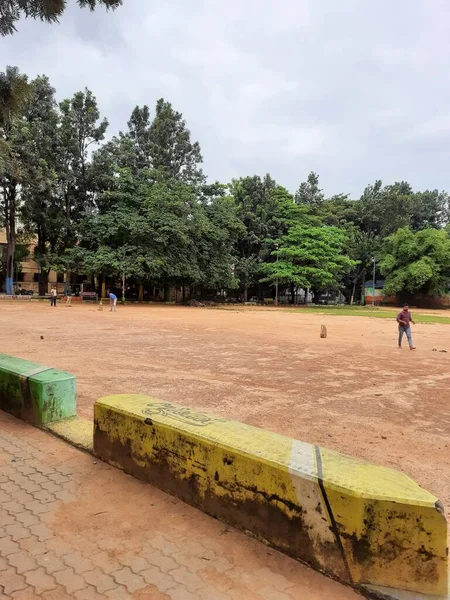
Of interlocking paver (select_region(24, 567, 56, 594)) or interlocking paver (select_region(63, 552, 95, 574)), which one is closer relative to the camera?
interlocking paver (select_region(24, 567, 56, 594))

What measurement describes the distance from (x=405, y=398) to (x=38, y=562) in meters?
5.98

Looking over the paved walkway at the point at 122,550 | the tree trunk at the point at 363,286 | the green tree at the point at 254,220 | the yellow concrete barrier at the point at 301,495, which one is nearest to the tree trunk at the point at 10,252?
the green tree at the point at 254,220

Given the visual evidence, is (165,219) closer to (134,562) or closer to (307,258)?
(307,258)

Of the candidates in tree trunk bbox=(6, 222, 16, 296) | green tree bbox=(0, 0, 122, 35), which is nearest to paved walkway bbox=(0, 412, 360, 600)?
green tree bbox=(0, 0, 122, 35)

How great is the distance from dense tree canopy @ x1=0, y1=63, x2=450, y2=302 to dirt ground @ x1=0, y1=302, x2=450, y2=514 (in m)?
20.8

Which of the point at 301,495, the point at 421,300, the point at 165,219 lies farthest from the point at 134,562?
the point at 421,300

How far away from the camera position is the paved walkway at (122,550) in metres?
2.11

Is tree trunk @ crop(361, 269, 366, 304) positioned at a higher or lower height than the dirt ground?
higher

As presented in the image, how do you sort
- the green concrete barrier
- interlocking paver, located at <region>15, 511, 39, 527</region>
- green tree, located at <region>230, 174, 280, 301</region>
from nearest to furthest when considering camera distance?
interlocking paver, located at <region>15, 511, 39, 527</region> → the green concrete barrier → green tree, located at <region>230, 174, 280, 301</region>

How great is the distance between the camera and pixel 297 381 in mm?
7855

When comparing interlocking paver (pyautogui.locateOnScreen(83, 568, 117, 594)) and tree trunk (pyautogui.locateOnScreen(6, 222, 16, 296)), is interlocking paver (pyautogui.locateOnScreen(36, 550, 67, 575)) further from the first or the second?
tree trunk (pyautogui.locateOnScreen(6, 222, 16, 296))

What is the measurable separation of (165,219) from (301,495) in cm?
3251

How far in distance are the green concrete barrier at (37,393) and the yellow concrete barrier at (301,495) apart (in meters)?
1.47

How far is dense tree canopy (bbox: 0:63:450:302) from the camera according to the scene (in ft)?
110
